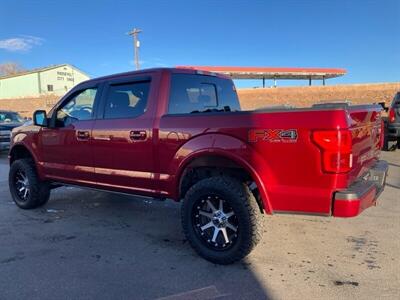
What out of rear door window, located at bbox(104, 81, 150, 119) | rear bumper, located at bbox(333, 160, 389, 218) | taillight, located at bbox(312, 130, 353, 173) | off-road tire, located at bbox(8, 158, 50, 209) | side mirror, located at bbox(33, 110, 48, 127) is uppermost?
rear door window, located at bbox(104, 81, 150, 119)

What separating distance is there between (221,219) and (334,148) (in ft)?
4.35

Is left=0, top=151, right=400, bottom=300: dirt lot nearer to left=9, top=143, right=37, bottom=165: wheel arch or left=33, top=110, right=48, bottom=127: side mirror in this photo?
left=9, top=143, right=37, bottom=165: wheel arch

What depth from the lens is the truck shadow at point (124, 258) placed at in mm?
3664

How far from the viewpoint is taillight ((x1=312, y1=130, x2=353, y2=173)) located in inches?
137

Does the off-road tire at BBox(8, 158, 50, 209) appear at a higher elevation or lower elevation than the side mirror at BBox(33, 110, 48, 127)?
lower

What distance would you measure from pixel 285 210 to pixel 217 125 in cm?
103

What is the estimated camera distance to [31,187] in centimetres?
645

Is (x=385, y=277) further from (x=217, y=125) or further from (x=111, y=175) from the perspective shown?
(x=111, y=175)

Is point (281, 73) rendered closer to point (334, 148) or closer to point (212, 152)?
point (212, 152)

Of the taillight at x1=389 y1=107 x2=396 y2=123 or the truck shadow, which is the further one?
the taillight at x1=389 y1=107 x2=396 y2=123

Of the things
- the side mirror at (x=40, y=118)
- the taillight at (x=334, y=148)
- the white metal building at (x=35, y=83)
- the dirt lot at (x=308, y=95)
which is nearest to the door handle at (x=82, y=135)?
the side mirror at (x=40, y=118)

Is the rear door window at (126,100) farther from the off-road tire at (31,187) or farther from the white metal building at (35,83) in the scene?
the white metal building at (35,83)

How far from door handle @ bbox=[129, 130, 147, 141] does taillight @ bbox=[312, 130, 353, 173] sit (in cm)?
197

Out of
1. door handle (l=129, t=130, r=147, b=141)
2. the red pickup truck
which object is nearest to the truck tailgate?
the red pickup truck
